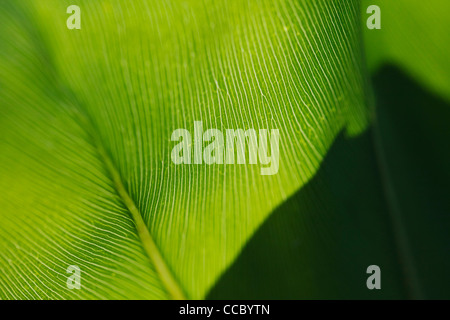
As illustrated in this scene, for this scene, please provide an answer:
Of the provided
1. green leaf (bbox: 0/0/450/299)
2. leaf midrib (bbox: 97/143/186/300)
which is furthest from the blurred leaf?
leaf midrib (bbox: 97/143/186/300)

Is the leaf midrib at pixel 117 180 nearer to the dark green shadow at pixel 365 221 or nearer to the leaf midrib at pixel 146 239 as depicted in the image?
the leaf midrib at pixel 146 239

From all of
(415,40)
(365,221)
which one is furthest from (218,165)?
Result: (415,40)

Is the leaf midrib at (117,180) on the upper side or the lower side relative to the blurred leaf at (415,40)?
lower

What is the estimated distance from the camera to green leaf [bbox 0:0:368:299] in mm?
813

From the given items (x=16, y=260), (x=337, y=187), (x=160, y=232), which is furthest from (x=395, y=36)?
(x=16, y=260)

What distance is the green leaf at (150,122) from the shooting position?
81 cm

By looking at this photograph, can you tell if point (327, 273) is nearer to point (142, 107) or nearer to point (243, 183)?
point (243, 183)

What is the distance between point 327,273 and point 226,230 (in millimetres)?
236

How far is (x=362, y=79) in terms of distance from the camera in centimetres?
89

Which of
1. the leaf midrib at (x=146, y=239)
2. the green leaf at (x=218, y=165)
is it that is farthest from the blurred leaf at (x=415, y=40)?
the leaf midrib at (x=146, y=239)

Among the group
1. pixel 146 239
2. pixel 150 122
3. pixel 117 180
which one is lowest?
pixel 146 239

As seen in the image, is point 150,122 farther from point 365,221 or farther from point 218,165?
point 365,221

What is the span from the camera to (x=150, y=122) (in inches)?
33.2

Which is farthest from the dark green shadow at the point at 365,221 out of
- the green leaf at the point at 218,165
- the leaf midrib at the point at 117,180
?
the leaf midrib at the point at 117,180
